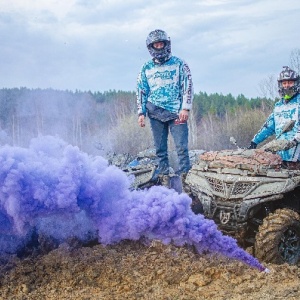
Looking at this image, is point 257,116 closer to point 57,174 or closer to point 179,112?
point 179,112

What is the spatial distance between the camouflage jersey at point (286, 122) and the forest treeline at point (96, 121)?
3.95 meters

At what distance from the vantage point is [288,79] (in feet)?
25.3

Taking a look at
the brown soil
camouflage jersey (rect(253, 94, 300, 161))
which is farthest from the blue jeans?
the brown soil

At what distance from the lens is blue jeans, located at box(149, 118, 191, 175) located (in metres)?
7.90

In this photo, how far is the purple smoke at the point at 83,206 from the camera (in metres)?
5.11

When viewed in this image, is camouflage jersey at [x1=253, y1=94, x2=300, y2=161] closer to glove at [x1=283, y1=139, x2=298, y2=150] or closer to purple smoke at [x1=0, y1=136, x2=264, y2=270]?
glove at [x1=283, y1=139, x2=298, y2=150]

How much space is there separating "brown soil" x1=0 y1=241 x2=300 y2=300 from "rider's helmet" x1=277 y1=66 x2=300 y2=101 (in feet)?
10.6

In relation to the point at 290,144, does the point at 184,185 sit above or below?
below

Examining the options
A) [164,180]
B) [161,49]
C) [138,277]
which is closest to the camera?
[138,277]

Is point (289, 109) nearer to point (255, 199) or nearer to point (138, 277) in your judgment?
point (255, 199)

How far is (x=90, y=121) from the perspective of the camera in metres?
42.3

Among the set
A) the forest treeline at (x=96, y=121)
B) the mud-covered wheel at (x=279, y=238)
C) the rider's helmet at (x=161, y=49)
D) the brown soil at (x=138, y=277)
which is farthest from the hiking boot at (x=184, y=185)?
the forest treeline at (x=96, y=121)

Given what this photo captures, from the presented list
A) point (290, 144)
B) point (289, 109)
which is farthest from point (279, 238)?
point (289, 109)

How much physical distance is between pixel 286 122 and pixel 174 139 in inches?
65.5
